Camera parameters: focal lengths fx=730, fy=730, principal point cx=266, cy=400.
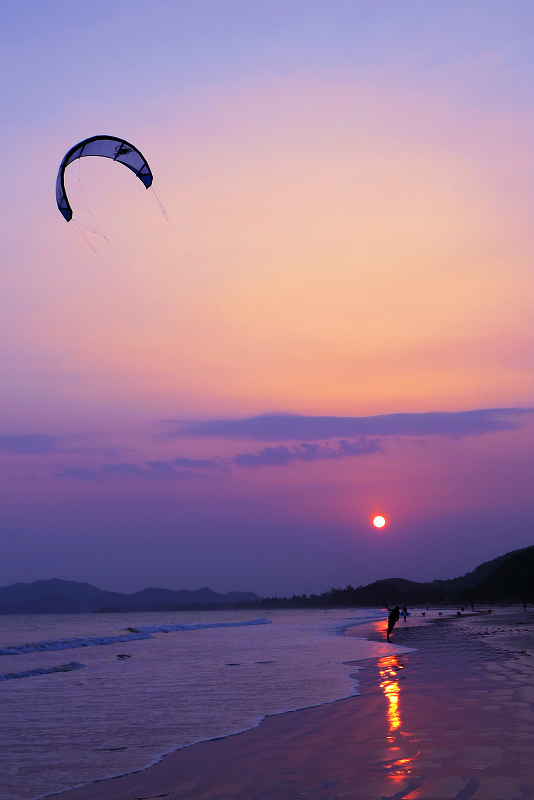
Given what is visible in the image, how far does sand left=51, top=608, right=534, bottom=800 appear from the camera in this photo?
685 cm

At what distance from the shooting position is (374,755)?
824cm

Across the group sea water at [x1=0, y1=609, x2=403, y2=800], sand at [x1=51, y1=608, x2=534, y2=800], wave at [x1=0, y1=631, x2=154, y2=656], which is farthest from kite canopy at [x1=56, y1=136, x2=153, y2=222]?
wave at [x1=0, y1=631, x2=154, y2=656]

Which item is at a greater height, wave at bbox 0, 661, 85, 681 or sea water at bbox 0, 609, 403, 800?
sea water at bbox 0, 609, 403, 800

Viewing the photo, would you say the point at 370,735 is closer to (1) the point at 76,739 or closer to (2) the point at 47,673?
(1) the point at 76,739

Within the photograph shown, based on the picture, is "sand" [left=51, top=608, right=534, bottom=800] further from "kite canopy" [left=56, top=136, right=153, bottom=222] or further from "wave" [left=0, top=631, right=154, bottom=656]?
"wave" [left=0, top=631, right=154, bottom=656]

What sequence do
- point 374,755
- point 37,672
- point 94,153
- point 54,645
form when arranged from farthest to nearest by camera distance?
point 54,645
point 37,672
point 94,153
point 374,755

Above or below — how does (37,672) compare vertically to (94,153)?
below

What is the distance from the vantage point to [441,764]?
7.51 meters

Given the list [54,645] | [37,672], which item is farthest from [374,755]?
[54,645]

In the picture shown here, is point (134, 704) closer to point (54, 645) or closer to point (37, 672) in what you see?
point (37, 672)

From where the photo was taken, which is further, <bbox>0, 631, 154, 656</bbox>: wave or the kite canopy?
<bbox>0, 631, 154, 656</bbox>: wave

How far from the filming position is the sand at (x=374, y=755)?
6.85m

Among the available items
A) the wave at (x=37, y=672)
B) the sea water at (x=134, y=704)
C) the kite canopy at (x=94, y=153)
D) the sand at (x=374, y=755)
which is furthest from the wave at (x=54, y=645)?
the sand at (x=374, y=755)

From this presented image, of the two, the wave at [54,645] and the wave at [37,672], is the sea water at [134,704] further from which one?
the wave at [54,645]
